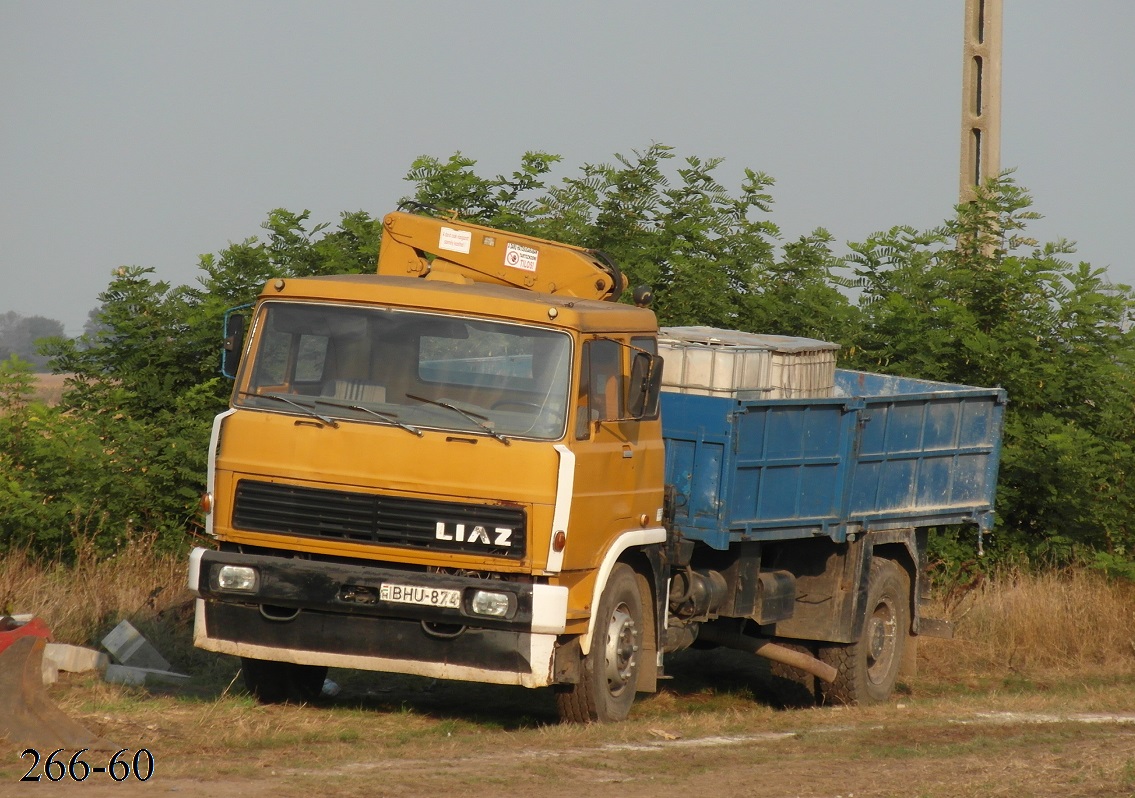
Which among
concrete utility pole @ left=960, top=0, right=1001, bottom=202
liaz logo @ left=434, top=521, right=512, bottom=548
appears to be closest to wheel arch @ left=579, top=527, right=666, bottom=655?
liaz logo @ left=434, top=521, right=512, bottom=548

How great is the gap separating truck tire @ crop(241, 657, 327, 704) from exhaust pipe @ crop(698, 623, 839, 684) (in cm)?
279

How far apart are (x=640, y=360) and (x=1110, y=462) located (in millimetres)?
8616

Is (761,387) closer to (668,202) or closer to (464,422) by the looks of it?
(464,422)

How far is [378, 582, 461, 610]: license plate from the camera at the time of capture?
24.7ft

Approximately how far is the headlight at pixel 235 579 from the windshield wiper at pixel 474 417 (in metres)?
1.27

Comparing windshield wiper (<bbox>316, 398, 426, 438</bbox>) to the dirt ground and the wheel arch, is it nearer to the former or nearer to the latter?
the wheel arch

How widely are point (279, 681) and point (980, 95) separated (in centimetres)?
1173

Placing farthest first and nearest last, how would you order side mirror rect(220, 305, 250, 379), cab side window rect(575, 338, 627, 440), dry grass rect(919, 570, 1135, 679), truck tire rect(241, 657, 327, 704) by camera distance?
1. dry grass rect(919, 570, 1135, 679)
2. truck tire rect(241, 657, 327, 704)
3. side mirror rect(220, 305, 250, 379)
4. cab side window rect(575, 338, 627, 440)

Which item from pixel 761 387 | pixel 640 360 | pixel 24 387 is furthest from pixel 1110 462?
pixel 24 387

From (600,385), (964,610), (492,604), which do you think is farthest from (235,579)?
(964,610)

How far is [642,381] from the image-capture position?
26.7 ft

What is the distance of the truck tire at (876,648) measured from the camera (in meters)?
10.4

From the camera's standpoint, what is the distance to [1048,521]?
15195 millimetres

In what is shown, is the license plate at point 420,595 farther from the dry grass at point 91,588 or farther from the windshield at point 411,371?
the dry grass at point 91,588
